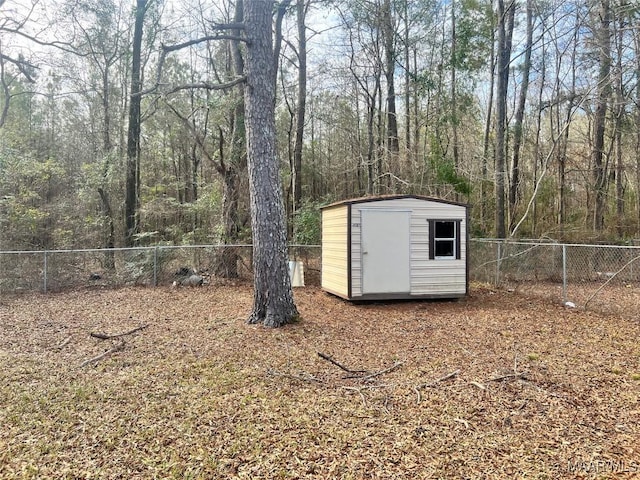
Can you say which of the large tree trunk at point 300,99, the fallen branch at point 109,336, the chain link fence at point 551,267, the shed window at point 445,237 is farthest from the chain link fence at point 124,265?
the chain link fence at point 551,267

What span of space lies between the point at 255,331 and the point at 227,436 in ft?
9.29

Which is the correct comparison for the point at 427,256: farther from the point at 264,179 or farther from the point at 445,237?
the point at 264,179

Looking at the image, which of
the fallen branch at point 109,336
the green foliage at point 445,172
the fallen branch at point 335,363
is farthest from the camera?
the green foliage at point 445,172

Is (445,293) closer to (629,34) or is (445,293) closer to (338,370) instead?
(338,370)

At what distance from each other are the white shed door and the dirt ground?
1.51 m

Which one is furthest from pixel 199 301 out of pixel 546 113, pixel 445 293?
pixel 546 113

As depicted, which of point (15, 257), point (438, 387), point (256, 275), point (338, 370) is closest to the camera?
point (438, 387)

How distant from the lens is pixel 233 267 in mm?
10703

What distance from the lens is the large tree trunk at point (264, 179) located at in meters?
5.88

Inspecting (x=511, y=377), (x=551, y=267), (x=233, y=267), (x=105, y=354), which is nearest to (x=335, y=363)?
(x=511, y=377)

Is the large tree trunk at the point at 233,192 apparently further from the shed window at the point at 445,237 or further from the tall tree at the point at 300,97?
the shed window at the point at 445,237

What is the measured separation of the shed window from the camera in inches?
323

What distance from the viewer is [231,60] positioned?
1377cm

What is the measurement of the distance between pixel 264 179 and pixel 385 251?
3.10m
